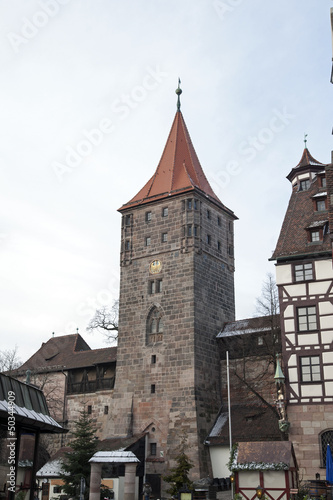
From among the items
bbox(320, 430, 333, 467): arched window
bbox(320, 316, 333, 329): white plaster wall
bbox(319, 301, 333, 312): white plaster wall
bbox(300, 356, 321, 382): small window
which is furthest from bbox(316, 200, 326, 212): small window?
bbox(320, 430, 333, 467): arched window

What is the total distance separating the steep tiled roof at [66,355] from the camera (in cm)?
4281

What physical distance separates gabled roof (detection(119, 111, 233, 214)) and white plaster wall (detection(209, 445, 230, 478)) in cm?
1604

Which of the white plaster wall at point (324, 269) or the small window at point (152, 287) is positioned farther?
the small window at point (152, 287)

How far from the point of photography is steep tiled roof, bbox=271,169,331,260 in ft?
98.9

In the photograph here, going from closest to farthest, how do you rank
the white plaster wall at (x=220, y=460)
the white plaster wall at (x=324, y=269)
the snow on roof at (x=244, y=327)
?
the white plaster wall at (x=324, y=269) < the white plaster wall at (x=220, y=460) < the snow on roof at (x=244, y=327)

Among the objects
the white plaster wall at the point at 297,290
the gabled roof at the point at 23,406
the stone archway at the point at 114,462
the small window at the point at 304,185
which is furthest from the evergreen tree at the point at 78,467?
the small window at the point at 304,185

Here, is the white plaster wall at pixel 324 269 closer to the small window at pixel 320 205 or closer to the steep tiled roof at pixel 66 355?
the small window at pixel 320 205

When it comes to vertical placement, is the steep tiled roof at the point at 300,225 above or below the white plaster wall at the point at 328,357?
above

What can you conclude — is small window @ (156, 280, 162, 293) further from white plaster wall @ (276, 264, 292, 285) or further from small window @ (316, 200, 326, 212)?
small window @ (316, 200, 326, 212)

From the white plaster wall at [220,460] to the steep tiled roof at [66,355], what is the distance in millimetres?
10202

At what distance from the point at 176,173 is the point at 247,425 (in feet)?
58.7

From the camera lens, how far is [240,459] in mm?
20703

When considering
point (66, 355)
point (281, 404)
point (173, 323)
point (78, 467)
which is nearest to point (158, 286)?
point (173, 323)

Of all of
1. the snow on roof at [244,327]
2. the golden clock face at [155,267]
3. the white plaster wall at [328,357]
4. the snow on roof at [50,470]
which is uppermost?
the golden clock face at [155,267]
